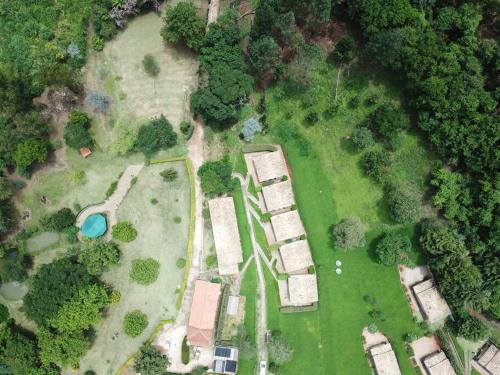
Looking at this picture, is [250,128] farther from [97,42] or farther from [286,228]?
[97,42]

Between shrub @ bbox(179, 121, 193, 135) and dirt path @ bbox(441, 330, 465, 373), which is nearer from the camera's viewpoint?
dirt path @ bbox(441, 330, 465, 373)

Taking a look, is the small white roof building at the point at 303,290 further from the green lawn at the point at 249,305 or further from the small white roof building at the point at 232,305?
Answer: the small white roof building at the point at 232,305

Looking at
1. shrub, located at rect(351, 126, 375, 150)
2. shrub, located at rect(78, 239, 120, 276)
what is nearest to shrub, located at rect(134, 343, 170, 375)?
shrub, located at rect(78, 239, 120, 276)

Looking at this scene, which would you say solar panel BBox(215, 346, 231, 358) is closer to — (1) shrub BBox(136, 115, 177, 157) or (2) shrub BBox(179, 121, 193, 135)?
(1) shrub BBox(136, 115, 177, 157)

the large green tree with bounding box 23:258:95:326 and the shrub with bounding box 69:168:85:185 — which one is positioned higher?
the shrub with bounding box 69:168:85:185

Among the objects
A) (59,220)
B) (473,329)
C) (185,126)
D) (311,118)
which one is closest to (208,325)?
(59,220)
